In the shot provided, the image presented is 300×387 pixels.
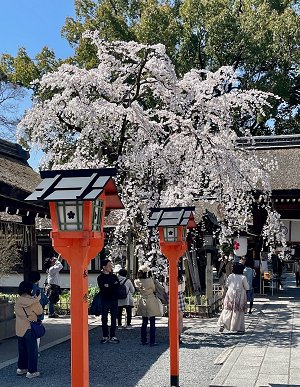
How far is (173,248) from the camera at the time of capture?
25.7 feet

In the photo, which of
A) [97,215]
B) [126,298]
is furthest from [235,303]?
[97,215]

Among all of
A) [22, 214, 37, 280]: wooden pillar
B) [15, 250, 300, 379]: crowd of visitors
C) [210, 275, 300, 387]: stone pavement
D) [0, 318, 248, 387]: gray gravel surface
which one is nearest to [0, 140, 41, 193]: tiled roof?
[22, 214, 37, 280]: wooden pillar

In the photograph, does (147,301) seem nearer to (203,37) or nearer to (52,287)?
(52,287)

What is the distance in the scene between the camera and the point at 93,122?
13703mm

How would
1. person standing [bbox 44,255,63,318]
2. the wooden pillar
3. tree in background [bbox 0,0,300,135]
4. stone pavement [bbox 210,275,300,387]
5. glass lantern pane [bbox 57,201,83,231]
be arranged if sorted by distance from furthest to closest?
1. tree in background [bbox 0,0,300,135]
2. person standing [bbox 44,255,63,318]
3. the wooden pillar
4. stone pavement [bbox 210,275,300,387]
5. glass lantern pane [bbox 57,201,83,231]

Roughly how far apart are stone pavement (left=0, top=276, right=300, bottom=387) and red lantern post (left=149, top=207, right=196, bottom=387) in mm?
593

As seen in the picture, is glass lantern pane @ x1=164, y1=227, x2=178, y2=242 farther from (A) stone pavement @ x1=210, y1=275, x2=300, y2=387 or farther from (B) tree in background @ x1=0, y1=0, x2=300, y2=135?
(B) tree in background @ x1=0, y1=0, x2=300, y2=135

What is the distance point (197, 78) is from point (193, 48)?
44.0 ft

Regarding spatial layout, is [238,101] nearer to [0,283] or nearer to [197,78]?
[197,78]

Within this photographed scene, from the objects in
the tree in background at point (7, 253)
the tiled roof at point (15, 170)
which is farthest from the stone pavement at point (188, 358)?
the tiled roof at point (15, 170)

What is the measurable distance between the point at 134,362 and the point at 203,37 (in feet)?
71.2

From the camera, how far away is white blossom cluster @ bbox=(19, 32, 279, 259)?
1360 centimetres

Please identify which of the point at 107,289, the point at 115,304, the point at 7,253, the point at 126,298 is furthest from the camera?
the point at 7,253

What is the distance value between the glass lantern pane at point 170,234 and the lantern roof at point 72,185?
9.96ft
